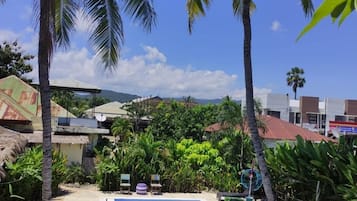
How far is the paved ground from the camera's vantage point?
16.3 m

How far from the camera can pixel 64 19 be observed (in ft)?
43.3

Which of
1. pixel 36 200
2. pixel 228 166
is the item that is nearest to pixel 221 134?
pixel 228 166

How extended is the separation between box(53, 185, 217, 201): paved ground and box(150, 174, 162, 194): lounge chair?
0.31m

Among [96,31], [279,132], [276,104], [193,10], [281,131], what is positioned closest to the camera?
[96,31]

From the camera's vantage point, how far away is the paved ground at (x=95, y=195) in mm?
16256

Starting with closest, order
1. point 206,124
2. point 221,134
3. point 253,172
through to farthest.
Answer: point 253,172 → point 221,134 → point 206,124

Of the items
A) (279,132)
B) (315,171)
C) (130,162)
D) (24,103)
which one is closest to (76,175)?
(130,162)

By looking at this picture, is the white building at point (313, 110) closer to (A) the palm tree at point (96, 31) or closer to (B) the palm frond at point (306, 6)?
(B) the palm frond at point (306, 6)

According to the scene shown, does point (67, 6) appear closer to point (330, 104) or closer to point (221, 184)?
point (221, 184)

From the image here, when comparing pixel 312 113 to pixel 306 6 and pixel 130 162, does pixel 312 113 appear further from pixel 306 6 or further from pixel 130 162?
pixel 306 6

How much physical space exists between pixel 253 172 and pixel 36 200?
771 centimetres

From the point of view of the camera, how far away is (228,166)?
2033 cm

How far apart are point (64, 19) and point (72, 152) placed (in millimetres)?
8901

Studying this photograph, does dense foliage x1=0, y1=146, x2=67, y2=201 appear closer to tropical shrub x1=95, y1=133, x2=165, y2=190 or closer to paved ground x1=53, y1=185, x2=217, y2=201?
paved ground x1=53, y1=185, x2=217, y2=201
